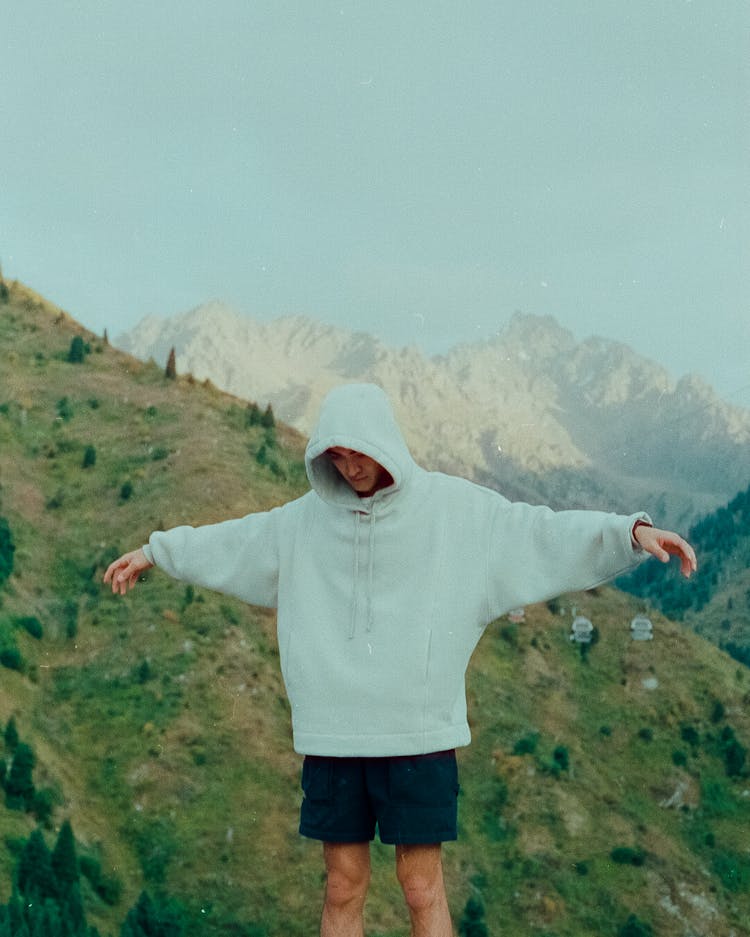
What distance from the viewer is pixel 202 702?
16266 mm

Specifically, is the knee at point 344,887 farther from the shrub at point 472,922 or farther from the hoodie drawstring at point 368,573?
the shrub at point 472,922

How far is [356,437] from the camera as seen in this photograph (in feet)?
12.8

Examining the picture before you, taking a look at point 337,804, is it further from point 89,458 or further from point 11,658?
point 89,458

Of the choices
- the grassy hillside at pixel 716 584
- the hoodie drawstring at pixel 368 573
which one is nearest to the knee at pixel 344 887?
the hoodie drawstring at pixel 368 573

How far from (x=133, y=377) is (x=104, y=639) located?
46.5 feet

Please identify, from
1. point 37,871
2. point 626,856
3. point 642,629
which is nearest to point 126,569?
point 37,871

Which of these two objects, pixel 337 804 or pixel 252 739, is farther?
pixel 252 739

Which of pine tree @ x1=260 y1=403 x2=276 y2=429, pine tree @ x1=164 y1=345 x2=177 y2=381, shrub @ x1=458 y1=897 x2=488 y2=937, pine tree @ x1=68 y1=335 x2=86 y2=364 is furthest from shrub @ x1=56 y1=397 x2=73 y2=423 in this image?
shrub @ x1=458 y1=897 x2=488 y2=937

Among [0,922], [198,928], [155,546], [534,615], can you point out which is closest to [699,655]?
[534,615]

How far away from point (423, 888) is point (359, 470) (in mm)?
1478

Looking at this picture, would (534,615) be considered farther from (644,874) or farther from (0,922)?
(0,922)

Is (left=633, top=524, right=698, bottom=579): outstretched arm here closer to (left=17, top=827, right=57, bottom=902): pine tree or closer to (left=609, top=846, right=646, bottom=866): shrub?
(left=17, top=827, right=57, bottom=902): pine tree

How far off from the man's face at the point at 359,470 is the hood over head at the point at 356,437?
43mm

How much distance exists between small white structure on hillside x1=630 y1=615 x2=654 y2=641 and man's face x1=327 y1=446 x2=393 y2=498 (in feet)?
67.4
